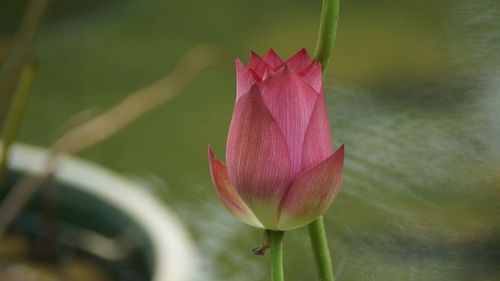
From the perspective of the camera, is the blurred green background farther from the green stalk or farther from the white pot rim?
the green stalk

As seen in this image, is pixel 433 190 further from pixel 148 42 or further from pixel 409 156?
pixel 148 42

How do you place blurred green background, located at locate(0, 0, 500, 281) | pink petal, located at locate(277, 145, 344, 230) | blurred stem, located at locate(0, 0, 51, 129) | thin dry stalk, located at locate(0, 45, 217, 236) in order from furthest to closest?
blurred green background, located at locate(0, 0, 500, 281) → thin dry stalk, located at locate(0, 45, 217, 236) → blurred stem, located at locate(0, 0, 51, 129) → pink petal, located at locate(277, 145, 344, 230)

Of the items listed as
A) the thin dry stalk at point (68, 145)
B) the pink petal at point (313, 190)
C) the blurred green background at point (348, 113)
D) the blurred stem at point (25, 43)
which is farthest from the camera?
the blurred green background at point (348, 113)

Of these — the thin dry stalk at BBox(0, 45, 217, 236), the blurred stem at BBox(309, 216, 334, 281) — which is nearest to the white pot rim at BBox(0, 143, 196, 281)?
the thin dry stalk at BBox(0, 45, 217, 236)

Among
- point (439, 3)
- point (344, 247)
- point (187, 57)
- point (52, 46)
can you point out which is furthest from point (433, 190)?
point (52, 46)

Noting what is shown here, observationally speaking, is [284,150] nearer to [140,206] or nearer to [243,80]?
[243,80]

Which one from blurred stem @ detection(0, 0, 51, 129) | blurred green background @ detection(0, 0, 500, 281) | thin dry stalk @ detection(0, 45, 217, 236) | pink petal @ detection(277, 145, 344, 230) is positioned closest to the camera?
pink petal @ detection(277, 145, 344, 230)

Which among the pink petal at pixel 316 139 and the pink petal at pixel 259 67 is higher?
the pink petal at pixel 259 67

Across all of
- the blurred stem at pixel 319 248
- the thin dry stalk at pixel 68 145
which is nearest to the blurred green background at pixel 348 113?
the thin dry stalk at pixel 68 145

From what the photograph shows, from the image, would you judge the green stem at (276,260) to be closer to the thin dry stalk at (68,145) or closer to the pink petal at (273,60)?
the pink petal at (273,60)
